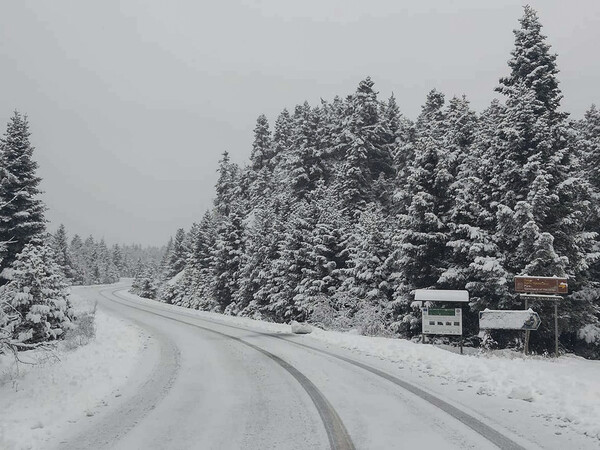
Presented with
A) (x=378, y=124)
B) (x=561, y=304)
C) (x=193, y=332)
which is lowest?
(x=193, y=332)

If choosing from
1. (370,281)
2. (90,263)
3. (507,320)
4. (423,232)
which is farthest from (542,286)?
(90,263)

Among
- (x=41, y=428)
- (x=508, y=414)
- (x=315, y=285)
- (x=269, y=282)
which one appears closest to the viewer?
(x=41, y=428)

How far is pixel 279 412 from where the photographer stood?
7887 mm

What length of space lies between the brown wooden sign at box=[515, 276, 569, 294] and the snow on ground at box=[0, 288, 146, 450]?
1432cm

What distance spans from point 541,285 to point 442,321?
4.07m

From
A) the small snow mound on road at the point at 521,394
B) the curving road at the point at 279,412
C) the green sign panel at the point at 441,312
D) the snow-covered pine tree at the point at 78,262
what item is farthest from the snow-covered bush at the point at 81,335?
the snow-covered pine tree at the point at 78,262

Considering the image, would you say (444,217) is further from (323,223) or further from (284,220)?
(284,220)

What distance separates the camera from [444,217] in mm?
24016

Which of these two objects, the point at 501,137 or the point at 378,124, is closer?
the point at 501,137

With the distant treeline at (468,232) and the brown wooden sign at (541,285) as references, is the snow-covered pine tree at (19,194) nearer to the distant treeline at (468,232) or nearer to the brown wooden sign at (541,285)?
the distant treeline at (468,232)

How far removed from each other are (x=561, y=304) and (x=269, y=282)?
22745 millimetres

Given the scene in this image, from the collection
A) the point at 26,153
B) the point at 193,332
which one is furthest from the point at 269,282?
the point at 26,153

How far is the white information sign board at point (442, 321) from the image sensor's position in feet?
55.5

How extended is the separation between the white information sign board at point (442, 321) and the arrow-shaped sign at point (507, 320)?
1.06 metres
